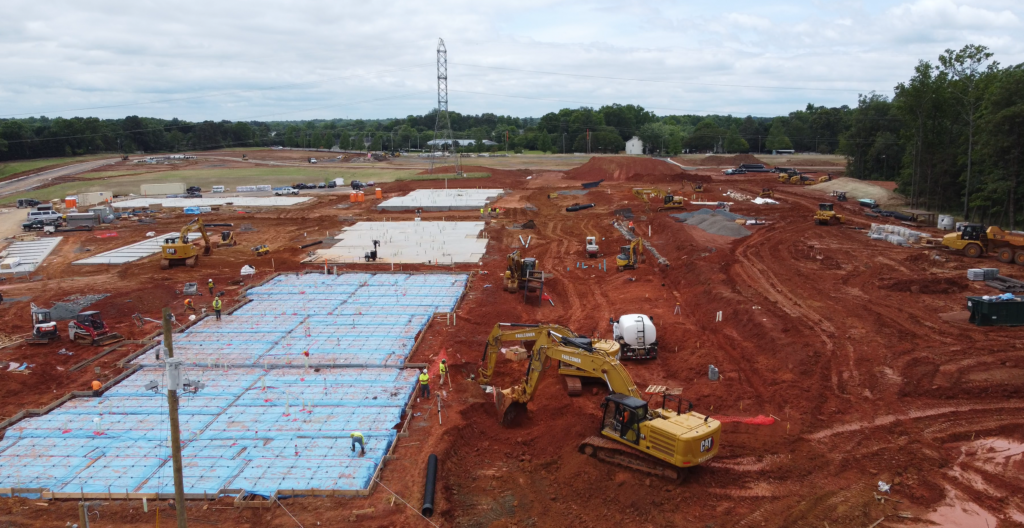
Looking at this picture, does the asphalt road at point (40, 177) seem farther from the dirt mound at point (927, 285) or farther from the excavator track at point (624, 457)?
the dirt mound at point (927, 285)

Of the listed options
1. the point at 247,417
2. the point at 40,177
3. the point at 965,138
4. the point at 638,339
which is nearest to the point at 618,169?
the point at 965,138

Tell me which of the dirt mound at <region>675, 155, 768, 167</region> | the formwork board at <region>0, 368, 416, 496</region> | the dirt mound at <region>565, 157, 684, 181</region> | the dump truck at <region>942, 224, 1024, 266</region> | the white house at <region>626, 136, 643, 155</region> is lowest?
the formwork board at <region>0, 368, 416, 496</region>

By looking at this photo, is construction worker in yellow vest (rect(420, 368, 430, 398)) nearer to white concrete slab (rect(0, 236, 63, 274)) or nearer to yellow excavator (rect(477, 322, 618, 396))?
yellow excavator (rect(477, 322, 618, 396))

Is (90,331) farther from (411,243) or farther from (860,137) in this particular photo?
(860,137)

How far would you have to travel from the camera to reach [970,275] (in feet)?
93.1

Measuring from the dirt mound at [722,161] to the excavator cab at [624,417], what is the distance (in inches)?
3703

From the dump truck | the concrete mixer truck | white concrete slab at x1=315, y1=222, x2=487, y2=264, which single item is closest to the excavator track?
the concrete mixer truck

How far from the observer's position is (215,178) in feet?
280

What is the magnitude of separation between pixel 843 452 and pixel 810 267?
771 inches

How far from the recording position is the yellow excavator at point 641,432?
13.0 m

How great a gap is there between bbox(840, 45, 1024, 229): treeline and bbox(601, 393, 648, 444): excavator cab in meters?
37.5

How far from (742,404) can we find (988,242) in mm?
24151

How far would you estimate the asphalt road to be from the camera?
259ft

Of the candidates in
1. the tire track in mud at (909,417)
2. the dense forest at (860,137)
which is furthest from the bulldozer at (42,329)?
the dense forest at (860,137)
